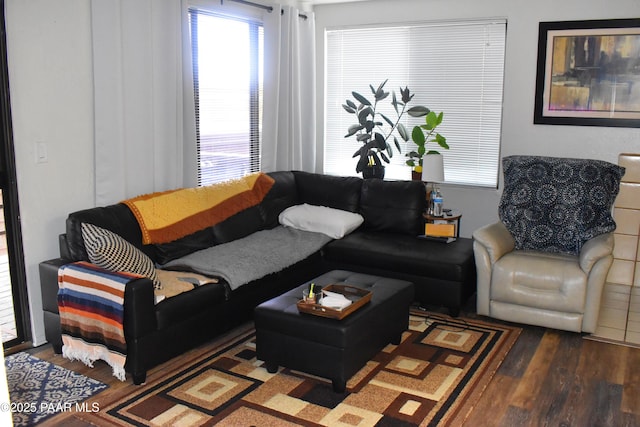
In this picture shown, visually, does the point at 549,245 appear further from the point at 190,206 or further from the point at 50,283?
the point at 50,283

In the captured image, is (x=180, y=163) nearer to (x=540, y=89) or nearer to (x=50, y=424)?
(x=50, y=424)

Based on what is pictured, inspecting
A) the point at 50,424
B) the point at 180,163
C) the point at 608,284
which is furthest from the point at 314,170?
the point at 50,424

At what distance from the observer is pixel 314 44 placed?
585 centimetres

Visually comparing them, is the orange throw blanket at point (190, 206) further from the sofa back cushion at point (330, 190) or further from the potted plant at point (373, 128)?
the potted plant at point (373, 128)

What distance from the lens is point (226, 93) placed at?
5.05 m

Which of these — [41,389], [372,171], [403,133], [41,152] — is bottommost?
[41,389]

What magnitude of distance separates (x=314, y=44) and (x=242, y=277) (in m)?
2.94

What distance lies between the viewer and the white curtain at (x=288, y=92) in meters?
5.31

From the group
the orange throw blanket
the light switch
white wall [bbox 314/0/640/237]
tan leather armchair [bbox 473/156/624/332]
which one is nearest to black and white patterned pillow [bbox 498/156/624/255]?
tan leather armchair [bbox 473/156/624/332]

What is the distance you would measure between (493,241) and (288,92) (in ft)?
7.91

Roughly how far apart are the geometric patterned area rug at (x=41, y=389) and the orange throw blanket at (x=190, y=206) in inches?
36.6

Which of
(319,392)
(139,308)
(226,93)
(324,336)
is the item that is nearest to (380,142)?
(226,93)

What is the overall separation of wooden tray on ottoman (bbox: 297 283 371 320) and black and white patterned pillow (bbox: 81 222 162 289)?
86cm

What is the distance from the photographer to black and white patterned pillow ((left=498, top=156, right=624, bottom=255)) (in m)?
4.11
